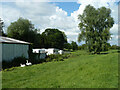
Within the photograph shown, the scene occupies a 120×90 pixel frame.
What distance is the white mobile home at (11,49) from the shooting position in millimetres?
16686

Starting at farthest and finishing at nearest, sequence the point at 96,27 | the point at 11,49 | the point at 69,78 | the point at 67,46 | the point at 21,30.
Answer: the point at 67,46 < the point at 21,30 < the point at 96,27 < the point at 11,49 < the point at 69,78

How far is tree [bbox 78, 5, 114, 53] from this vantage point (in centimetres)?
3466

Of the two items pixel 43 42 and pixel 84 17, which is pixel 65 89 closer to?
pixel 84 17

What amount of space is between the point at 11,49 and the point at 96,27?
24175mm

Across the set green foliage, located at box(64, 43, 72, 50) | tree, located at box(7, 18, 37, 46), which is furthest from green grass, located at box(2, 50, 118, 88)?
green foliage, located at box(64, 43, 72, 50)

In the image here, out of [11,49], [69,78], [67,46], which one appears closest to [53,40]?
[67,46]

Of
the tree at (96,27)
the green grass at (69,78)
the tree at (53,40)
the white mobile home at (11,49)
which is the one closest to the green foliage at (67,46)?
the tree at (53,40)

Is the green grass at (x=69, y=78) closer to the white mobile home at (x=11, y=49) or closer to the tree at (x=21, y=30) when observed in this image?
the white mobile home at (x=11, y=49)

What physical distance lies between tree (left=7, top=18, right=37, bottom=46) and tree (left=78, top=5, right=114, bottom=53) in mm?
13954

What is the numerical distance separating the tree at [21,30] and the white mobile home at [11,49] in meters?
17.0

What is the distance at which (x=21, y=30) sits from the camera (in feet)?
121

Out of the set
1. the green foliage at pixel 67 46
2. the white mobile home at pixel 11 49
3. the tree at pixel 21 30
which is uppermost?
the tree at pixel 21 30

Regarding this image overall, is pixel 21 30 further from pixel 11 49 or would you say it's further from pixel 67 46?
pixel 67 46

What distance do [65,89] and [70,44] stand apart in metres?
88.7
